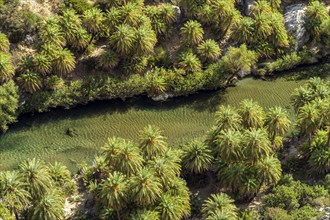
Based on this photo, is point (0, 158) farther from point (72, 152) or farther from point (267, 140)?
point (267, 140)

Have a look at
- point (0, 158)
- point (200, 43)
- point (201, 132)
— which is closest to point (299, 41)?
point (200, 43)

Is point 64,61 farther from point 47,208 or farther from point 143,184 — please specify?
point 143,184

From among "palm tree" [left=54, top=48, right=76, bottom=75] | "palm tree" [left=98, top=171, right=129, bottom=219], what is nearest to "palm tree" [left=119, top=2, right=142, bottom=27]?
"palm tree" [left=54, top=48, right=76, bottom=75]

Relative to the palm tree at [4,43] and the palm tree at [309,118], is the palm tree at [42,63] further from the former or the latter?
the palm tree at [309,118]

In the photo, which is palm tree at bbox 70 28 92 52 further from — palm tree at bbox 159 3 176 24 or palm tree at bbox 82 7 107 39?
palm tree at bbox 159 3 176 24

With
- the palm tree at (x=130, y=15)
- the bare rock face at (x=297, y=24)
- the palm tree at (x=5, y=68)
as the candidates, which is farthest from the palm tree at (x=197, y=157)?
the bare rock face at (x=297, y=24)
